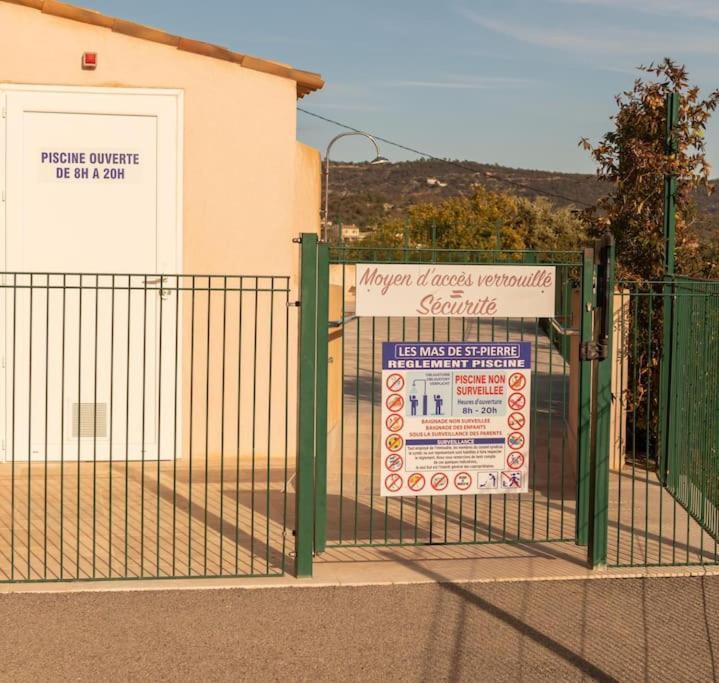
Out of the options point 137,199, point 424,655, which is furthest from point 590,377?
point 137,199

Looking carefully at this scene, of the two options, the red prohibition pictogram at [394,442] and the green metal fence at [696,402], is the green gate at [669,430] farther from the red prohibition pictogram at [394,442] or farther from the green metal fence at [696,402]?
the red prohibition pictogram at [394,442]

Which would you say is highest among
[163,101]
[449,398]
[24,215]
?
[163,101]

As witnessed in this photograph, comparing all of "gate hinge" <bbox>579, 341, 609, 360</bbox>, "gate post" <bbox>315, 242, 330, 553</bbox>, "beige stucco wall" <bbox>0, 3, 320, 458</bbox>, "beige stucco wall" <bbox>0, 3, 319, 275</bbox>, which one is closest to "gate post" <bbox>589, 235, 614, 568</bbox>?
"gate hinge" <bbox>579, 341, 609, 360</bbox>

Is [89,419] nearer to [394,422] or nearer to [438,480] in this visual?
[394,422]

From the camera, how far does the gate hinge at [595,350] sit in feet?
23.7

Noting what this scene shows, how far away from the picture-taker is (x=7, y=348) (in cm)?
1018

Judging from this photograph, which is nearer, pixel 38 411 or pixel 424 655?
pixel 424 655

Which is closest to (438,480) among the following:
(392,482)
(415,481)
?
(415,481)

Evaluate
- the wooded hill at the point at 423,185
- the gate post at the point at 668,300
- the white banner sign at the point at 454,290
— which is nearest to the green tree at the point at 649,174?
the gate post at the point at 668,300

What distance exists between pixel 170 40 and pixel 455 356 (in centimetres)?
432

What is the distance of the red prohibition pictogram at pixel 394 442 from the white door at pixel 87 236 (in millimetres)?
3340

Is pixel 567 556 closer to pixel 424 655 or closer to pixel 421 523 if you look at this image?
pixel 421 523

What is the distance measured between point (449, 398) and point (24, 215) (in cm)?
447

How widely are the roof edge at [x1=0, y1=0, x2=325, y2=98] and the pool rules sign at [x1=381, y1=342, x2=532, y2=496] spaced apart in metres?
3.89
